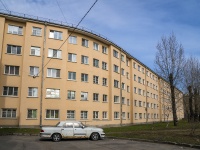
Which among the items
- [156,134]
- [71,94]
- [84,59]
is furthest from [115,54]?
[156,134]

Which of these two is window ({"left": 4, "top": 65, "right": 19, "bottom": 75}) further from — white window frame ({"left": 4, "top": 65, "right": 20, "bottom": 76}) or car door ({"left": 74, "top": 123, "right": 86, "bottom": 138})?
car door ({"left": 74, "top": 123, "right": 86, "bottom": 138})

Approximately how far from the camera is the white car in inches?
695

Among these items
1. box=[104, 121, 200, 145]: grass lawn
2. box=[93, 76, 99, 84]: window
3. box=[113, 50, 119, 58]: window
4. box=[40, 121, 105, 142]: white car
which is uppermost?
box=[113, 50, 119, 58]: window

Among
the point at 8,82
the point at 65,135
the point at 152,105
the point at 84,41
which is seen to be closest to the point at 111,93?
the point at 84,41

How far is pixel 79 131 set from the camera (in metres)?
18.5

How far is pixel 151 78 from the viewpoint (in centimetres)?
6644

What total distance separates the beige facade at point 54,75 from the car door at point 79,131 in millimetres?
13609

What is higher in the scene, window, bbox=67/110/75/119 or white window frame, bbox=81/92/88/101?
white window frame, bbox=81/92/88/101

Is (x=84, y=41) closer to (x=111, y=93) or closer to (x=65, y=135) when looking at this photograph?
(x=111, y=93)

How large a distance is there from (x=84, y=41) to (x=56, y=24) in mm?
5298

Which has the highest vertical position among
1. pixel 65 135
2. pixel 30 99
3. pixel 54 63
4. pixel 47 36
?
pixel 47 36

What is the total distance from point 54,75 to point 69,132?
51.4ft

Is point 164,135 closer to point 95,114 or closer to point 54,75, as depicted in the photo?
point 95,114

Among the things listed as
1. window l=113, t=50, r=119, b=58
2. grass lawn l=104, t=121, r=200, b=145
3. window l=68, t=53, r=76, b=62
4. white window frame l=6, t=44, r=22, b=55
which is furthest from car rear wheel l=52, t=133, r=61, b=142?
window l=113, t=50, r=119, b=58
